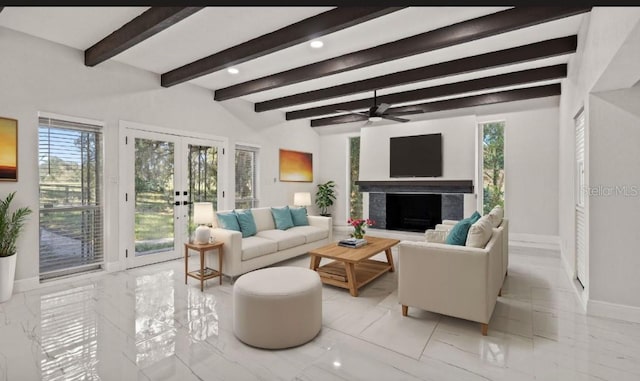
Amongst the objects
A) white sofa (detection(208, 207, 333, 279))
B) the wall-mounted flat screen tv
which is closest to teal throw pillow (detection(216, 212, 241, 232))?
white sofa (detection(208, 207, 333, 279))

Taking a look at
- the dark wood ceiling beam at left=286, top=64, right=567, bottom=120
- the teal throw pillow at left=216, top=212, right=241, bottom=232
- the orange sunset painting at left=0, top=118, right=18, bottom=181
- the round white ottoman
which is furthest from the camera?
the dark wood ceiling beam at left=286, top=64, right=567, bottom=120

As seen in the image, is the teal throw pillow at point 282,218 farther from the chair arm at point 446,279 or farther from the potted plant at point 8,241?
the potted plant at point 8,241

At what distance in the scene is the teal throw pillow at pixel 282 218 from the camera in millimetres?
5223

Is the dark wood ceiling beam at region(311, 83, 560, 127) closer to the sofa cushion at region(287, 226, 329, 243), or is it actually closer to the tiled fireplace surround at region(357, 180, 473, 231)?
the tiled fireplace surround at region(357, 180, 473, 231)

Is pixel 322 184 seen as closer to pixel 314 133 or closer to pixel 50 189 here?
pixel 314 133

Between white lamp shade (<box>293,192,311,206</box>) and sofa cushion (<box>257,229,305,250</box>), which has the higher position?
white lamp shade (<box>293,192,311,206</box>)

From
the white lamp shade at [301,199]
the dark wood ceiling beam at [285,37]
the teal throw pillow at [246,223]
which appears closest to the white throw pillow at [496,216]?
the dark wood ceiling beam at [285,37]

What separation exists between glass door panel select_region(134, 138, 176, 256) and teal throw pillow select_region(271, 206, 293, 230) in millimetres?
1611

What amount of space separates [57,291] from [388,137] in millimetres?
6215

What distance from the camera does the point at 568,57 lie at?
4219 mm

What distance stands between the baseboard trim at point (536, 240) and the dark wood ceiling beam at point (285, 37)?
509 cm

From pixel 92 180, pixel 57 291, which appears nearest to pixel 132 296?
pixel 57 291

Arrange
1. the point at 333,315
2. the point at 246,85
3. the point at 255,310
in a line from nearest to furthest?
the point at 255,310, the point at 333,315, the point at 246,85

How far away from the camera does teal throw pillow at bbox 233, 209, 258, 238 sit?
459cm
